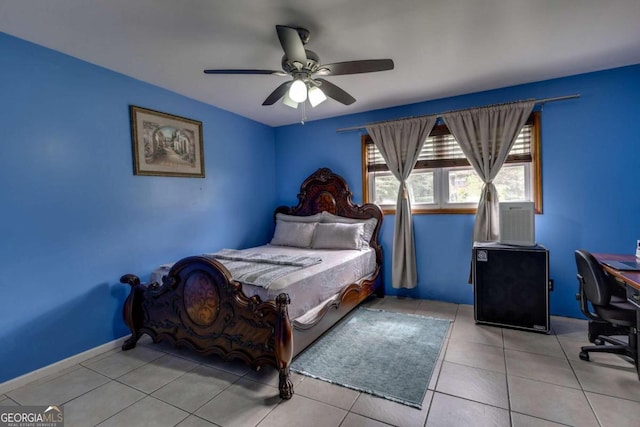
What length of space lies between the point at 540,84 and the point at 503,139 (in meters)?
0.66

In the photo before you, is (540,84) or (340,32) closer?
(340,32)

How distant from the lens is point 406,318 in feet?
10.3

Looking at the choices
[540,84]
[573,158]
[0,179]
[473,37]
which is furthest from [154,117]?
[573,158]

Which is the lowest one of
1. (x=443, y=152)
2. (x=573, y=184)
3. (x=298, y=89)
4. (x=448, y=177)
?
(x=573, y=184)

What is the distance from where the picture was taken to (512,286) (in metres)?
2.82

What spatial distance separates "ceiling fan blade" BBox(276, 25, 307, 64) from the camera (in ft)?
5.51

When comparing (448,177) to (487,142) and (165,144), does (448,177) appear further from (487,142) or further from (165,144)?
(165,144)

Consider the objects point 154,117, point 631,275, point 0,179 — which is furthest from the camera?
point 154,117

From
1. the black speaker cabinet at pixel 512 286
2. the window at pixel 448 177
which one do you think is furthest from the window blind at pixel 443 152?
the black speaker cabinet at pixel 512 286

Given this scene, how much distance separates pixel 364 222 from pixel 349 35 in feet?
7.43

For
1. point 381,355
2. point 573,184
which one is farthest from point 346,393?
point 573,184

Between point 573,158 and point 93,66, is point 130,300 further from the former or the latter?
point 573,158

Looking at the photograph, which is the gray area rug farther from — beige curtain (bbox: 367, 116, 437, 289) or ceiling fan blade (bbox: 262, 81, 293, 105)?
ceiling fan blade (bbox: 262, 81, 293, 105)

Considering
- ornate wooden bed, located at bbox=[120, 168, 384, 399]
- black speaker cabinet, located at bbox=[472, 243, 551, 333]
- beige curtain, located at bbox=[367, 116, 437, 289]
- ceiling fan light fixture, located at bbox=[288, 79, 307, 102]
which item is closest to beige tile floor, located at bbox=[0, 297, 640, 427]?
ornate wooden bed, located at bbox=[120, 168, 384, 399]
